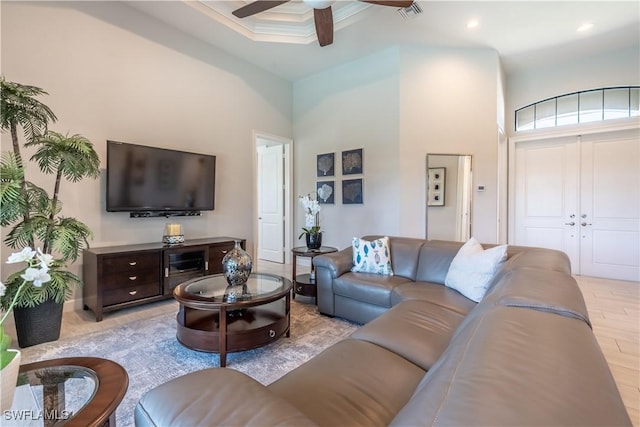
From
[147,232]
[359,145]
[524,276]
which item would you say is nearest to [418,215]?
[359,145]

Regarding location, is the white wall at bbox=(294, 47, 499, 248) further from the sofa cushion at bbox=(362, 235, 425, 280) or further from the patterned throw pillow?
the patterned throw pillow

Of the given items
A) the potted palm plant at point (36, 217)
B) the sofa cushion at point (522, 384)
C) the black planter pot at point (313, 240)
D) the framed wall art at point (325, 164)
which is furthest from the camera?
the framed wall art at point (325, 164)

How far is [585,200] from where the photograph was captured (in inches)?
185

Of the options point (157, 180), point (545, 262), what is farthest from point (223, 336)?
point (157, 180)

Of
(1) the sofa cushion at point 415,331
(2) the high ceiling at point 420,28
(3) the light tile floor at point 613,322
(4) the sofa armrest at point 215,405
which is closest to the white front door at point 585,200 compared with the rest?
(3) the light tile floor at point 613,322

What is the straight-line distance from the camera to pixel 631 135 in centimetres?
439

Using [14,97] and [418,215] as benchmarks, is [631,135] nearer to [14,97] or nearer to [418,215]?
[418,215]

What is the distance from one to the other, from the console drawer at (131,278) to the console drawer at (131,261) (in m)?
0.04

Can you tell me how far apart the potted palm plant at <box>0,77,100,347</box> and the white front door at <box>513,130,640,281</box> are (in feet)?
20.1

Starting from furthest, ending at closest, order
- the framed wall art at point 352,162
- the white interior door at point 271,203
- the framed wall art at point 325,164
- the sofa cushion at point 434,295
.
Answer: the white interior door at point 271,203 → the framed wall art at point 325,164 → the framed wall art at point 352,162 → the sofa cushion at point 434,295

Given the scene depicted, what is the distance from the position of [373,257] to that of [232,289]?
4.58ft

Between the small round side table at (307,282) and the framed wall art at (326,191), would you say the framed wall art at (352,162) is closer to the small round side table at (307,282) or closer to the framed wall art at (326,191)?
the framed wall art at (326,191)

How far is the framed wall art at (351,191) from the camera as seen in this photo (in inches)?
190

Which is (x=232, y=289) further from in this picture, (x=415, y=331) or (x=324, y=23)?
(x=324, y=23)
